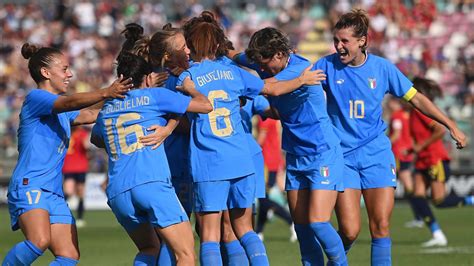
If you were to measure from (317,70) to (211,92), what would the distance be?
1.07 m

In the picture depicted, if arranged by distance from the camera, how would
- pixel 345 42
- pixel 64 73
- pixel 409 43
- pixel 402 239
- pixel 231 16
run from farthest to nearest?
pixel 231 16
pixel 409 43
pixel 402 239
pixel 345 42
pixel 64 73

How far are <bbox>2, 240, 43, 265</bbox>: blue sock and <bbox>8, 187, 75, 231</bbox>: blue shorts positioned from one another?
0.28m

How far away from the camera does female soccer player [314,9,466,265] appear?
9.73 metres

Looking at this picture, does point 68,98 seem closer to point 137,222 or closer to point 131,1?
point 137,222

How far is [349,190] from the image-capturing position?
976 cm

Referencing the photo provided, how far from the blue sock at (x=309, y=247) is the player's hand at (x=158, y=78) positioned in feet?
6.90

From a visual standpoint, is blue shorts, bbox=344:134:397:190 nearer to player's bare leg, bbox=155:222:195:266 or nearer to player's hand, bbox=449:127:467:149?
player's hand, bbox=449:127:467:149

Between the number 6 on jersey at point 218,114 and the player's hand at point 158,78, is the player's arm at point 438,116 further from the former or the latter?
the player's hand at point 158,78

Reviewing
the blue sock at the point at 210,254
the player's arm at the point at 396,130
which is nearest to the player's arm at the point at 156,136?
the blue sock at the point at 210,254

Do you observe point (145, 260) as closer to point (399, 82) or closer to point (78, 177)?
point (399, 82)

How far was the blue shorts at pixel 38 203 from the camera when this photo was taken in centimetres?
865

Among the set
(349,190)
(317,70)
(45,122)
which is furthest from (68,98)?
(349,190)

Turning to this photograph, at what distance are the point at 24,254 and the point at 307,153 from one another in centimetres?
→ 273

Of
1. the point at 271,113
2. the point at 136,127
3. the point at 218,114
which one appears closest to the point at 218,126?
the point at 218,114
